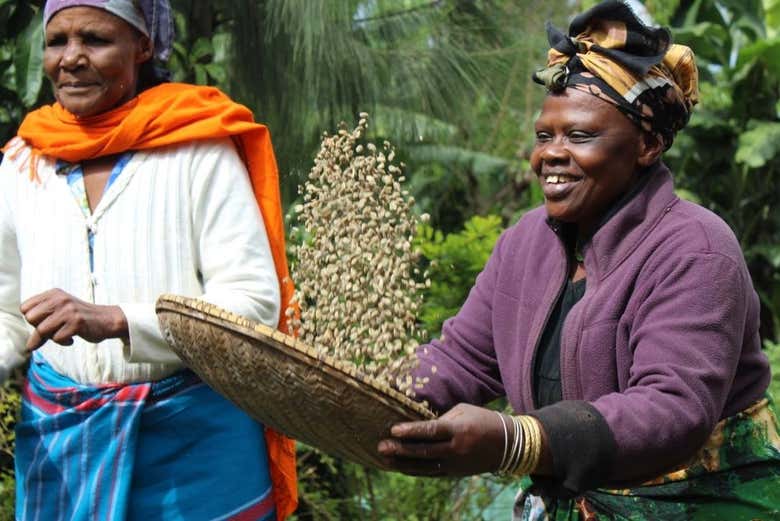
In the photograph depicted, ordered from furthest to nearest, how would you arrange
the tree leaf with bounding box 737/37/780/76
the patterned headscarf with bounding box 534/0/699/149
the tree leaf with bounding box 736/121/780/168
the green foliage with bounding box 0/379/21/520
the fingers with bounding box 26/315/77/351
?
the tree leaf with bounding box 737/37/780/76 → the tree leaf with bounding box 736/121/780/168 → the green foliage with bounding box 0/379/21/520 → the fingers with bounding box 26/315/77/351 → the patterned headscarf with bounding box 534/0/699/149

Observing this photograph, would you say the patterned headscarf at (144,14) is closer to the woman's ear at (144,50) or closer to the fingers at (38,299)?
the woman's ear at (144,50)

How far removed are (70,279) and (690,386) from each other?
1.51m

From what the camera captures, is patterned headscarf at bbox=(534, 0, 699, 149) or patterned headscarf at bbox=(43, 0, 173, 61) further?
patterned headscarf at bbox=(43, 0, 173, 61)

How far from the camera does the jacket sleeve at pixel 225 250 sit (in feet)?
9.29

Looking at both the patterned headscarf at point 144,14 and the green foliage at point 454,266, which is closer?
the patterned headscarf at point 144,14

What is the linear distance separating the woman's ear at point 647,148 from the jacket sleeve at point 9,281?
157 centimetres

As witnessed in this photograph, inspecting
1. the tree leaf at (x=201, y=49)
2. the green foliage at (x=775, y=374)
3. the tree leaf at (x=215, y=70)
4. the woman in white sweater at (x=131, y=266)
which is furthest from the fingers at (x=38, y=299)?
the green foliage at (x=775, y=374)

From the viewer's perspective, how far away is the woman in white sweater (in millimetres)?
2932

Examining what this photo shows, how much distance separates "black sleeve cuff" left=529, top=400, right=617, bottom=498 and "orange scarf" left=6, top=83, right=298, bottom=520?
1.12 m

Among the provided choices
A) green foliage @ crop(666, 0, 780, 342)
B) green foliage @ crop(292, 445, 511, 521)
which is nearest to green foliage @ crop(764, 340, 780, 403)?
green foliage @ crop(292, 445, 511, 521)

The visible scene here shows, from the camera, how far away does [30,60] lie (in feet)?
13.8

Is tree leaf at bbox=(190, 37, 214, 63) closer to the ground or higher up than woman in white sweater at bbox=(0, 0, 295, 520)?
higher up

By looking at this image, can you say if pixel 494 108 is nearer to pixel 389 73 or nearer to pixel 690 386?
pixel 389 73

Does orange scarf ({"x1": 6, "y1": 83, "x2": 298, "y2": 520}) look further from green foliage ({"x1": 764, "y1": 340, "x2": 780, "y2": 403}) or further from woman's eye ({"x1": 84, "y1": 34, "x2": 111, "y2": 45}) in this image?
green foliage ({"x1": 764, "y1": 340, "x2": 780, "y2": 403})
